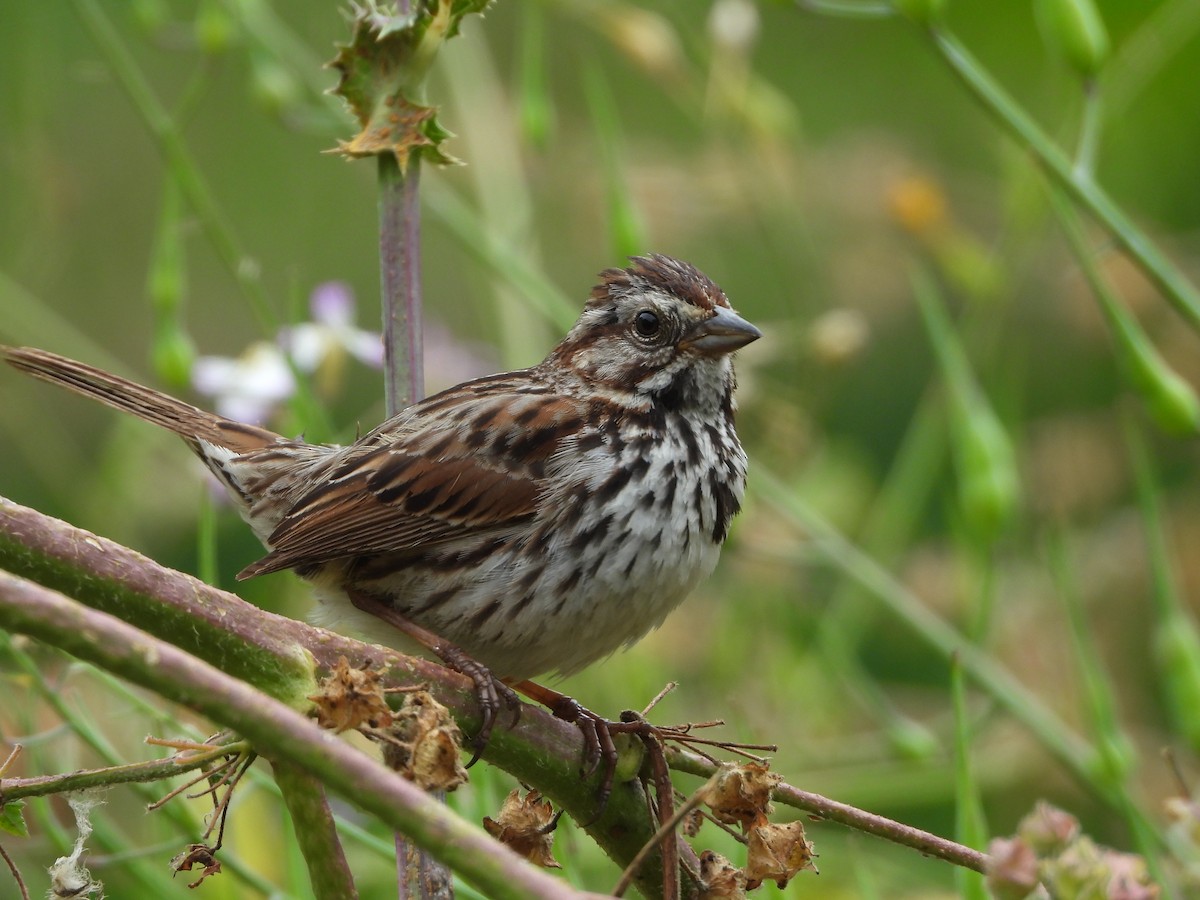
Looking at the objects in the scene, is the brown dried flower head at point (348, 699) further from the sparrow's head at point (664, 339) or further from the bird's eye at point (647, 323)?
the bird's eye at point (647, 323)

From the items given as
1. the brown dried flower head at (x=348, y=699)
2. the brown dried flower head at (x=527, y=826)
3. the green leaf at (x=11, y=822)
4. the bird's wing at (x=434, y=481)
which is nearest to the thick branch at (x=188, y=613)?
the brown dried flower head at (x=348, y=699)

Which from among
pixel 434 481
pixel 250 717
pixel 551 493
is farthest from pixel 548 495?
pixel 250 717

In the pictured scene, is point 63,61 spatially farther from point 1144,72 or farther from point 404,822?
A: point 404,822

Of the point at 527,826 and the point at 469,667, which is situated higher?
the point at 469,667

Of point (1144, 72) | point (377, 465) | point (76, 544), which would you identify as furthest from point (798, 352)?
point (76, 544)

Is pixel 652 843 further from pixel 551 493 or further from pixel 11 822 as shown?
pixel 551 493

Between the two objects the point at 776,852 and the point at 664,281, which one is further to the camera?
the point at 664,281

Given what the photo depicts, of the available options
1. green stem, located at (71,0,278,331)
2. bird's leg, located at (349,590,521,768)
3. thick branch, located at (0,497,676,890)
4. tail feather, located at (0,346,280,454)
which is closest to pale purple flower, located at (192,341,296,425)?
tail feather, located at (0,346,280,454)
